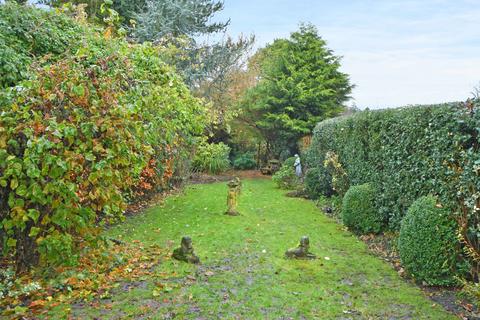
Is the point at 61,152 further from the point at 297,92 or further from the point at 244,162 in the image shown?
the point at 244,162

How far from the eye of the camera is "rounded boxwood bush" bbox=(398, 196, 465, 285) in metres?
5.03

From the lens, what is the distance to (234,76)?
23188 millimetres

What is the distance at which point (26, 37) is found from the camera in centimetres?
676

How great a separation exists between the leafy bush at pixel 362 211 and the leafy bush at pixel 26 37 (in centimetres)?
621

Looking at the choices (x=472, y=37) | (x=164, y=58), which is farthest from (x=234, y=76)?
(x=472, y=37)

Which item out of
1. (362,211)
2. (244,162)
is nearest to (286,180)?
(244,162)

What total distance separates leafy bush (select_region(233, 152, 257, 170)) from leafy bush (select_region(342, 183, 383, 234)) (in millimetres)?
13231

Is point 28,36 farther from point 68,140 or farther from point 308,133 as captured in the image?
point 308,133

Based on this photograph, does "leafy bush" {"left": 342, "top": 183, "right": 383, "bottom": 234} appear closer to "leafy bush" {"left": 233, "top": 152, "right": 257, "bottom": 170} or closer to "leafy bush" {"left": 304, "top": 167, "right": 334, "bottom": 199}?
"leafy bush" {"left": 304, "top": 167, "right": 334, "bottom": 199}

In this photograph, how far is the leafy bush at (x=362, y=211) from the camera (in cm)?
805

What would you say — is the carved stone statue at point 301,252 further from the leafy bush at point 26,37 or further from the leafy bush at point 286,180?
the leafy bush at point 286,180

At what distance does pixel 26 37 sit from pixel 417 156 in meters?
6.85

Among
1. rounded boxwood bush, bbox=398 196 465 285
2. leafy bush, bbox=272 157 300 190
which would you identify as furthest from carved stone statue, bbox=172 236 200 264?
leafy bush, bbox=272 157 300 190

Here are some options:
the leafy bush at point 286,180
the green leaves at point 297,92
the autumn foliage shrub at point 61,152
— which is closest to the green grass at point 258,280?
the autumn foliage shrub at point 61,152
